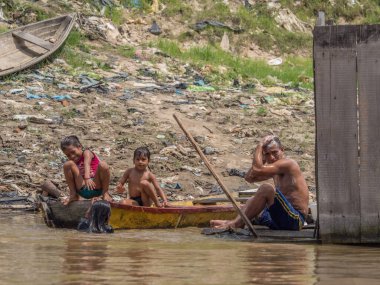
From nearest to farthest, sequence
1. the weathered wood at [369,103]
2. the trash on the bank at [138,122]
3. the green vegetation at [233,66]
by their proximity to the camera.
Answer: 1. the weathered wood at [369,103]
2. the trash on the bank at [138,122]
3. the green vegetation at [233,66]

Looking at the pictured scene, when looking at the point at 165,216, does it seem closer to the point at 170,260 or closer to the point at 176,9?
the point at 170,260

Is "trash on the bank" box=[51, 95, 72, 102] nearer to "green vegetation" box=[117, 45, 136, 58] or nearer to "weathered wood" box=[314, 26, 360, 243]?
"green vegetation" box=[117, 45, 136, 58]

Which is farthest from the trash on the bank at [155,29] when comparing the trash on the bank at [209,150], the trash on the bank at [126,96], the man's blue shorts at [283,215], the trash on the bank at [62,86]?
the man's blue shorts at [283,215]

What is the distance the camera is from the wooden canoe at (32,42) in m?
16.0

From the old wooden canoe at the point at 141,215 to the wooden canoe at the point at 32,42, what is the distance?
20.7ft

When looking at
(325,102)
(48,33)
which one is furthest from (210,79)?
(325,102)

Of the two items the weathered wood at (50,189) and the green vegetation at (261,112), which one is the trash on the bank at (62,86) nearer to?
the green vegetation at (261,112)

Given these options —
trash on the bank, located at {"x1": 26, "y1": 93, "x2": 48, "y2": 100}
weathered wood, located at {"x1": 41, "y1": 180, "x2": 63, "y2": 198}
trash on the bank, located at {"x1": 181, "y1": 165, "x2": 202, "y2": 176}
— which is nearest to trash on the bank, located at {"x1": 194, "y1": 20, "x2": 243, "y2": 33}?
trash on the bank, located at {"x1": 26, "y1": 93, "x2": 48, "y2": 100}

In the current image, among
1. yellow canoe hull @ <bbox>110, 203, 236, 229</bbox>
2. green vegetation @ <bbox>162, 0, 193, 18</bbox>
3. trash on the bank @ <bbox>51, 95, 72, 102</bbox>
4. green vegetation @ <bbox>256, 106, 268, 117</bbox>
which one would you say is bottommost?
yellow canoe hull @ <bbox>110, 203, 236, 229</bbox>

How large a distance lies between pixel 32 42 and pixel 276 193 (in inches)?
353

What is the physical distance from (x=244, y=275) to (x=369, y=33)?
2.34 m

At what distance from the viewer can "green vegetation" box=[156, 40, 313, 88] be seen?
17.6 metres

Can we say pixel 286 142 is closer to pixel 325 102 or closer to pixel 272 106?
pixel 272 106

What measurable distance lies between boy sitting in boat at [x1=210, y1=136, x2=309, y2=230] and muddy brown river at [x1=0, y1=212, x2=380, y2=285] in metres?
0.41
